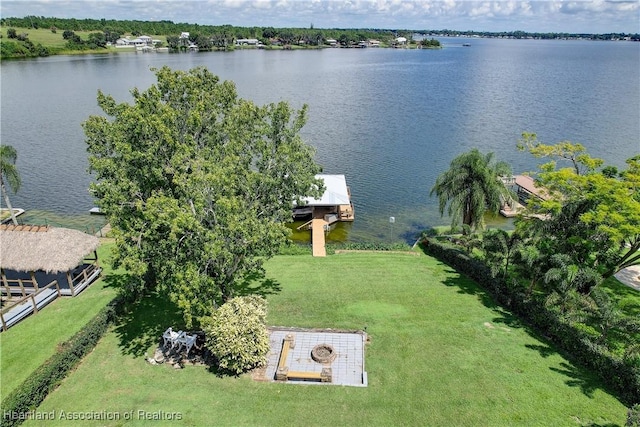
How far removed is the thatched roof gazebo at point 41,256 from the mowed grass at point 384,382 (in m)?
4.86

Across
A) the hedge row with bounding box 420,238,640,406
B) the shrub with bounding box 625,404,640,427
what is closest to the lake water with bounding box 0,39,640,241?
the hedge row with bounding box 420,238,640,406

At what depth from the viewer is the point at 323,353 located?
60.2 feet

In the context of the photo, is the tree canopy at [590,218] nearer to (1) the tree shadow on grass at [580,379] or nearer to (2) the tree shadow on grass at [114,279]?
(1) the tree shadow on grass at [580,379]

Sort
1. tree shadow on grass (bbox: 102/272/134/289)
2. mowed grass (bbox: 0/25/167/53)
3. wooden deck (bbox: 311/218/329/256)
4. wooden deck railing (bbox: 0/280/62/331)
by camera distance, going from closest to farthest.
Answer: wooden deck railing (bbox: 0/280/62/331), tree shadow on grass (bbox: 102/272/134/289), wooden deck (bbox: 311/218/329/256), mowed grass (bbox: 0/25/167/53)

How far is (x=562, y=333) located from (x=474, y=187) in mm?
14380

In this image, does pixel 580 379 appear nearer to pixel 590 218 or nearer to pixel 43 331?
pixel 590 218

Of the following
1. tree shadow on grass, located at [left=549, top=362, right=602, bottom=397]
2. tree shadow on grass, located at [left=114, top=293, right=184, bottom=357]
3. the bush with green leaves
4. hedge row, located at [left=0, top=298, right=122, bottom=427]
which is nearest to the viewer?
hedge row, located at [left=0, top=298, right=122, bottom=427]

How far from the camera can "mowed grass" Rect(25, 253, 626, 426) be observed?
15.4m

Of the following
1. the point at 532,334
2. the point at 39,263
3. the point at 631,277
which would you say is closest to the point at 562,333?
the point at 532,334

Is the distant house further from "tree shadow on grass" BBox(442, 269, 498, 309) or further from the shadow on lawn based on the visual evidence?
"tree shadow on grass" BBox(442, 269, 498, 309)

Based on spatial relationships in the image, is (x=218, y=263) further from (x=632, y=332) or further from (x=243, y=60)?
(x=243, y=60)

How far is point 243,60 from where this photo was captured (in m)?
152

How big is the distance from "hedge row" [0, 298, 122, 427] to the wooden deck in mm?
13892

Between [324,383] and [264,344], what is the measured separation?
9.63 feet
